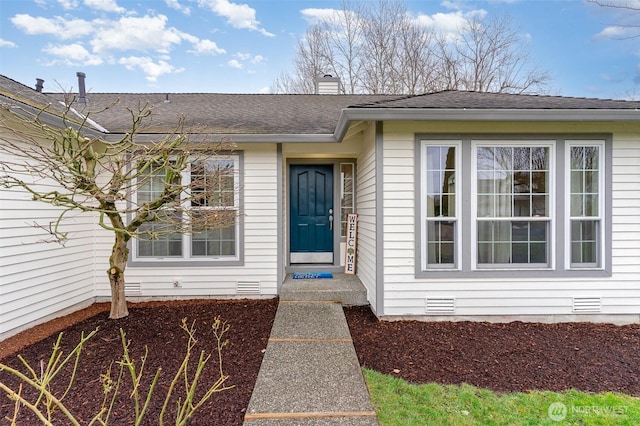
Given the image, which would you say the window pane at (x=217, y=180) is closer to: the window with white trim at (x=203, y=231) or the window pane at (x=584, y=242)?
the window with white trim at (x=203, y=231)

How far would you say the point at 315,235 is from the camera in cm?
621

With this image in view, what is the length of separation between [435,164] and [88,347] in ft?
15.4

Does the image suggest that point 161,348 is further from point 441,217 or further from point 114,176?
point 441,217

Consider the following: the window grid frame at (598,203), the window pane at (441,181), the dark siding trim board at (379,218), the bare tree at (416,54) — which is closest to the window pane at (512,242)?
the window grid frame at (598,203)

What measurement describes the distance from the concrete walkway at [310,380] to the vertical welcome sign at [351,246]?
202 centimetres

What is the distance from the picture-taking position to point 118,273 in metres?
4.20

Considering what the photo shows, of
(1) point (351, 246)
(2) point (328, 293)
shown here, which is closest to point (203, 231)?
(2) point (328, 293)

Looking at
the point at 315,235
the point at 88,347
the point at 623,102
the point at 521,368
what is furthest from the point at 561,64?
the point at 88,347

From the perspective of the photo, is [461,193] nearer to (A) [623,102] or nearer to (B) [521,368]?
(B) [521,368]

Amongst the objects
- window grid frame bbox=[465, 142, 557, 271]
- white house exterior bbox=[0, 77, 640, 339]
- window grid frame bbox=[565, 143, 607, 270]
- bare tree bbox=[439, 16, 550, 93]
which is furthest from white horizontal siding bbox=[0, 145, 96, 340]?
bare tree bbox=[439, 16, 550, 93]

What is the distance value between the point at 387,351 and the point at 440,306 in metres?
1.30

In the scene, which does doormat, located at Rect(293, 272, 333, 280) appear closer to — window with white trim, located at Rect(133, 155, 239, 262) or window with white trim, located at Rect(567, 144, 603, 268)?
window with white trim, located at Rect(133, 155, 239, 262)

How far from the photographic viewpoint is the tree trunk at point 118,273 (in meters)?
4.15

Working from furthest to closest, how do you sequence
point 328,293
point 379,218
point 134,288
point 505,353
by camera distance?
point 134,288 < point 328,293 < point 379,218 < point 505,353
